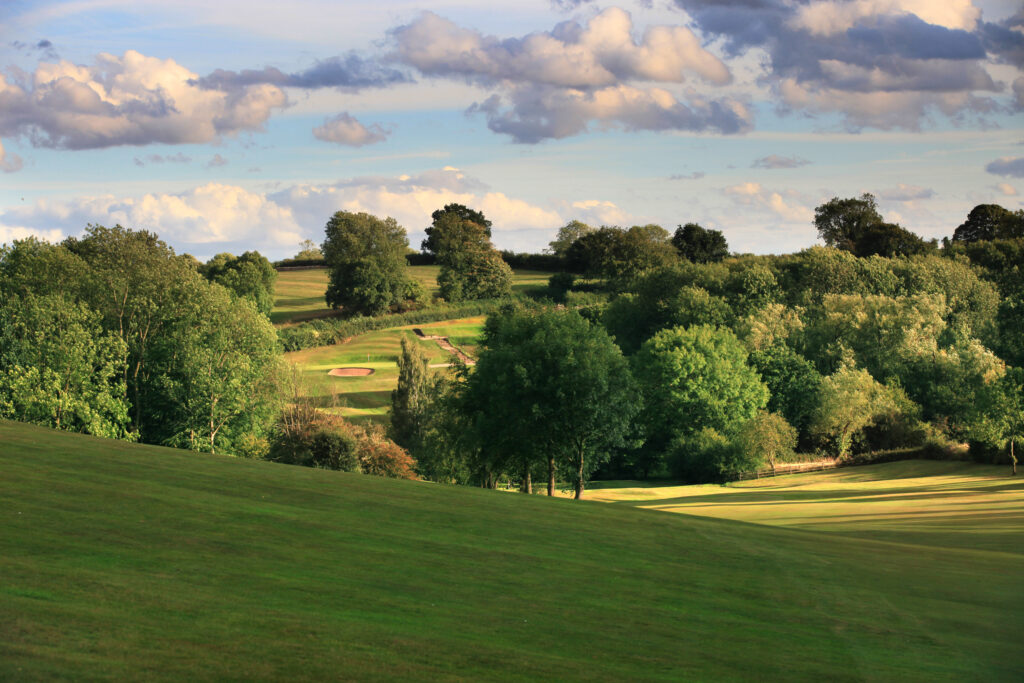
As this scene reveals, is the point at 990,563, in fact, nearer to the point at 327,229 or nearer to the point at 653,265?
the point at 653,265

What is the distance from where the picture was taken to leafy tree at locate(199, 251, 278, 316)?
11938 centimetres

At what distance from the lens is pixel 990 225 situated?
127 meters

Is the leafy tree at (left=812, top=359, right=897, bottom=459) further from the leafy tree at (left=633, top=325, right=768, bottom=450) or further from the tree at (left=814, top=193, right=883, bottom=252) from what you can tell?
the tree at (left=814, top=193, right=883, bottom=252)

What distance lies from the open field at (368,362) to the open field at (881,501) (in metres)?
29.1

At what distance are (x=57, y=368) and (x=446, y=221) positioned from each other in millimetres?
113474

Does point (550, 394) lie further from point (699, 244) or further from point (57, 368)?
point (699, 244)

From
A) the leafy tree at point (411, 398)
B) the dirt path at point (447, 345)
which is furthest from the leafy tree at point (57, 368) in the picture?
the dirt path at point (447, 345)

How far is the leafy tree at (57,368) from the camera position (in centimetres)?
5412

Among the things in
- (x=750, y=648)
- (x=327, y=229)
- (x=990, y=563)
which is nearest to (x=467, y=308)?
(x=327, y=229)

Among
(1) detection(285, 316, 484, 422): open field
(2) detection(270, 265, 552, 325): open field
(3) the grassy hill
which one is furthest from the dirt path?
(3) the grassy hill

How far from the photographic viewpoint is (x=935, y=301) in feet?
300

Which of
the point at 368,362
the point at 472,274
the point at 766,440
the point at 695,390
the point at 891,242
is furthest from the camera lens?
the point at 472,274

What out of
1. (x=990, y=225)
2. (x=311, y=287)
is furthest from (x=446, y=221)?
(x=990, y=225)

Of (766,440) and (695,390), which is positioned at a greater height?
(695,390)
